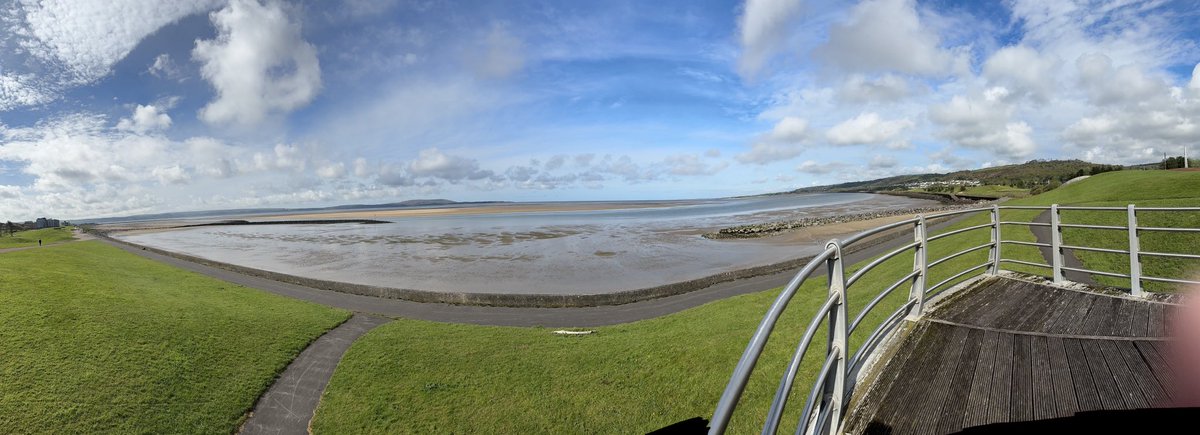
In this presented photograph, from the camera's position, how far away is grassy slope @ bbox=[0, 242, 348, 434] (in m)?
7.36

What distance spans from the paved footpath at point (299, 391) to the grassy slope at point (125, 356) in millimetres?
283

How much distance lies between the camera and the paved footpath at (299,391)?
843 cm

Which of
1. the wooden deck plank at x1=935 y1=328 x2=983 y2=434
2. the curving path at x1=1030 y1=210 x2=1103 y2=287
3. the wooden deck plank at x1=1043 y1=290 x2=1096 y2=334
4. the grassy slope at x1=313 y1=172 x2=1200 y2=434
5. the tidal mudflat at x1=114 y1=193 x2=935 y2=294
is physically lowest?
the tidal mudflat at x1=114 y1=193 x2=935 y2=294

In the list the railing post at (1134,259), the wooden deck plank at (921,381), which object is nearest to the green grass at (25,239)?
the wooden deck plank at (921,381)

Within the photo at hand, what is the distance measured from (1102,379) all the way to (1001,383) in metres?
0.71

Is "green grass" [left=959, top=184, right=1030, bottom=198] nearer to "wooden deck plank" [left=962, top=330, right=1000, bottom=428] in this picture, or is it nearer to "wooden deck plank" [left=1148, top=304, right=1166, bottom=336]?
"wooden deck plank" [left=1148, top=304, right=1166, bottom=336]

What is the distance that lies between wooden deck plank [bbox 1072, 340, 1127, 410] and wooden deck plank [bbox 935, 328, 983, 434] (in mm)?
682

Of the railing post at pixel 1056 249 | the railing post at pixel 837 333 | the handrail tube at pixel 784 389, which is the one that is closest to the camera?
the handrail tube at pixel 784 389

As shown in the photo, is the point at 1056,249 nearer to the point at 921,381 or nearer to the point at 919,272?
the point at 919,272

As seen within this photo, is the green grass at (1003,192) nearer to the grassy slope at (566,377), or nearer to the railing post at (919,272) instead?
the grassy slope at (566,377)

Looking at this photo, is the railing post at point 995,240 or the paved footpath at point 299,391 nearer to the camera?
the railing post at point 995,240

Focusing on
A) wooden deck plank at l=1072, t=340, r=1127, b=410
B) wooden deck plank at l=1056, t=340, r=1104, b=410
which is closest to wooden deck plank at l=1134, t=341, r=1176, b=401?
wooden deck plank at l=1072, t=340, r=1127, b=410

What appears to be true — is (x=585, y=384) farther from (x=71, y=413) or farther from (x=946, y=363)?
(x=71, y=413)

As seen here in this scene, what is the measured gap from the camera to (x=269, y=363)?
11000 millimetres
